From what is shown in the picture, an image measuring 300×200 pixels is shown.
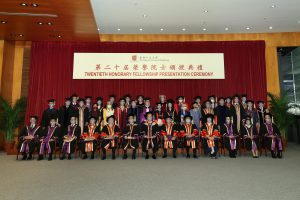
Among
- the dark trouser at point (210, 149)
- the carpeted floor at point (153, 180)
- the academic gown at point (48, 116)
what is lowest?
the carpeted floor at point (153, 180)

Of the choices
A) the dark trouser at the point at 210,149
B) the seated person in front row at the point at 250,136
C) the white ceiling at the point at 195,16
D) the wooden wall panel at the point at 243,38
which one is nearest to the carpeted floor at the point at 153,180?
the dark trouser at the point at 210,149

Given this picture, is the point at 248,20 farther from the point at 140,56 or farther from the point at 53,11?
the point at 53,11

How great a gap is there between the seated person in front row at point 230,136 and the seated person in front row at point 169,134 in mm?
1207

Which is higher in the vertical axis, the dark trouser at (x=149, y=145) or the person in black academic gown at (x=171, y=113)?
the person in black academic gown at (x=171, y=113)

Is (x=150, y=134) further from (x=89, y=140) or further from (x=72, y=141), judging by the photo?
(x=72, y=141)

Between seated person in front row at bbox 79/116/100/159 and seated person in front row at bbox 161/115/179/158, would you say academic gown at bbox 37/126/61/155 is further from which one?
seated person in front row at bbox 161/115/179/158

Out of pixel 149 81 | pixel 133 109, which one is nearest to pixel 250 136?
pixel 133 109

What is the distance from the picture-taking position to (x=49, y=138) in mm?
5973

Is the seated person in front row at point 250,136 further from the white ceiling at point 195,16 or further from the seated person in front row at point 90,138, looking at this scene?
the seated person in front row at point 90,138

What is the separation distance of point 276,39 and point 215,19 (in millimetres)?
2812

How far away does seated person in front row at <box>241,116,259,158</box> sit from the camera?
5.88 m

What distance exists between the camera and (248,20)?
7539 millimetres

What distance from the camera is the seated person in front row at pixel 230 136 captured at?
5848mm

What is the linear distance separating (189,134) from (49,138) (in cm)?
344
